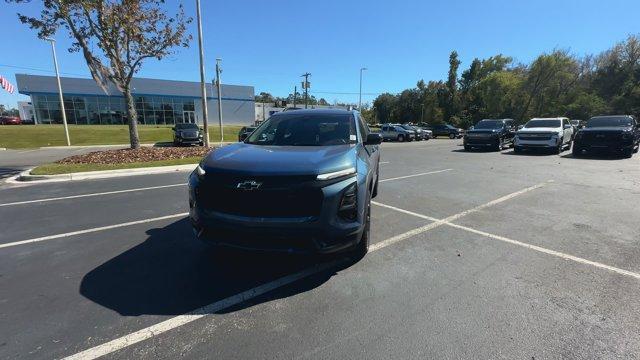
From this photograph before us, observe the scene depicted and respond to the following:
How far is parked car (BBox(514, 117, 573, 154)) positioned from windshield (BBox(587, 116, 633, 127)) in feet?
4.50

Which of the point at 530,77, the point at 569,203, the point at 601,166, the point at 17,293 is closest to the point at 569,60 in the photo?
the point at 530,77

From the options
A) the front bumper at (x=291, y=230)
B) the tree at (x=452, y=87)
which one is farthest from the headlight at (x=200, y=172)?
the tree at (x=452, y=87)

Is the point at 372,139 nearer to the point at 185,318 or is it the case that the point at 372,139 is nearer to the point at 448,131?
the point at 185,318

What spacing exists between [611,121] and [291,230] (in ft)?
62.8

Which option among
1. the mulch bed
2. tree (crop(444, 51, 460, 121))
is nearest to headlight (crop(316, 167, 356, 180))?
the mulch bed

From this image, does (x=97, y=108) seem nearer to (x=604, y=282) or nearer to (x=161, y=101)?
(x=161, y=101)

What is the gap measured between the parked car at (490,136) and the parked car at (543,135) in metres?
1.31

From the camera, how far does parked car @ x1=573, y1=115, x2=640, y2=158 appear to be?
1468 centimetres

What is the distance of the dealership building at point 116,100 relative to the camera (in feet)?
156

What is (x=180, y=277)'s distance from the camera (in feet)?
12.0

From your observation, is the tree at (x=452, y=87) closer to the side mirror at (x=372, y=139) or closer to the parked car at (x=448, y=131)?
the parked car at (x=448, y=131)

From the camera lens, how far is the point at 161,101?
175ft

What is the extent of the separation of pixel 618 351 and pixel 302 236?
2.52 m

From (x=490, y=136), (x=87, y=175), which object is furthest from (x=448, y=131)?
(x=87, y=175)
